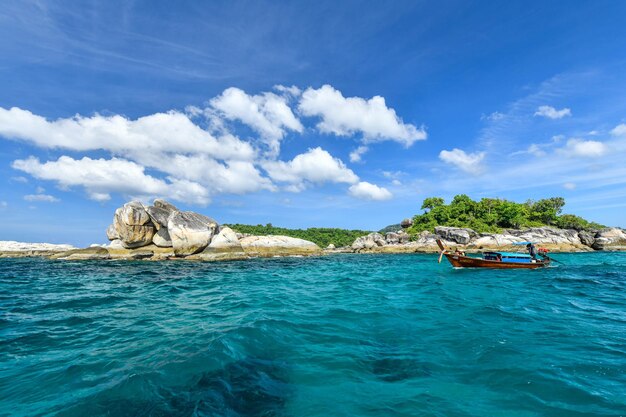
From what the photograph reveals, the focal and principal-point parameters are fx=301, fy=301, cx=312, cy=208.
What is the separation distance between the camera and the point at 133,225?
3700 centimetres

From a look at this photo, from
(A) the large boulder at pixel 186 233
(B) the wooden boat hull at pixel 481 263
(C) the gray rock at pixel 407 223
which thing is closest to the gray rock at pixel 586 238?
(C) the gray rock at pixel 407 223

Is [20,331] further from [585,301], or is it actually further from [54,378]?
[585,301]

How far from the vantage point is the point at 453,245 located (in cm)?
5444

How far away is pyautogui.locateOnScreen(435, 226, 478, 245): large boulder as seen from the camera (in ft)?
179

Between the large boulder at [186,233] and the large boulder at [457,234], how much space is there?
42006 millimetres

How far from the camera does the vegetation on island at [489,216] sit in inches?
2452

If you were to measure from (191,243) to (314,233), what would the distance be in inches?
1874

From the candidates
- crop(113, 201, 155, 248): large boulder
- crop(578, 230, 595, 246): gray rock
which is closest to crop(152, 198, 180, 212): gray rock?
crop(113, 201, 155, 248): large boulder

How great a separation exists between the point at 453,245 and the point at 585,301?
4412 cm

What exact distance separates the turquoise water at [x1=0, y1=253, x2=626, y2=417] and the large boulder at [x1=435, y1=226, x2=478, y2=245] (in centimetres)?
4379

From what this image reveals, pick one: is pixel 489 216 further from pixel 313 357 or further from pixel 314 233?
pixel 313 357

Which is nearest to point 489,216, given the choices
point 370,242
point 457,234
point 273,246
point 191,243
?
point 457,234

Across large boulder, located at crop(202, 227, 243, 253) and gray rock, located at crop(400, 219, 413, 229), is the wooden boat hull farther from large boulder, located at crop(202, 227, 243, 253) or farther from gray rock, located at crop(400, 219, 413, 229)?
gray rock, located at crop(400, 219, 413, 229)

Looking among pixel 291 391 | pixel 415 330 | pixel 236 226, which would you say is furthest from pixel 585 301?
pixel 236 226
